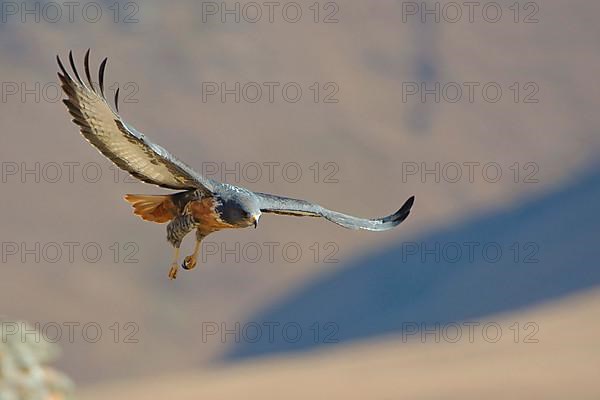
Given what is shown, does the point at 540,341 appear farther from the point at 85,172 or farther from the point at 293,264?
the point at 85,172

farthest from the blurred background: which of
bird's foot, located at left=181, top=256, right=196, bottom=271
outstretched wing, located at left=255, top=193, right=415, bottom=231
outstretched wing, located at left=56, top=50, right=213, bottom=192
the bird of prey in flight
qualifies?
outstretched wing, located at left=56, top=50, right=213, bottom=192

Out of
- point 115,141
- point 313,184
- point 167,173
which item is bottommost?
point 167,173

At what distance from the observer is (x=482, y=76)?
5441 centimetres

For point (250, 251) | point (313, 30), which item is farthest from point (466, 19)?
point (250, 251)

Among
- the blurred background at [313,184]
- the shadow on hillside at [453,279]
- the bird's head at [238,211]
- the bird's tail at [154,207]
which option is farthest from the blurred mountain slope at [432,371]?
the bird's head at [238,211]

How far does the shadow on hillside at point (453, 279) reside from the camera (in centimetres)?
4362

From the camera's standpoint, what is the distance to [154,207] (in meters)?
8.88

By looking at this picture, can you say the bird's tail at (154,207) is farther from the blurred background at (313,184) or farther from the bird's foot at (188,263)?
the blurred background at (313,184)

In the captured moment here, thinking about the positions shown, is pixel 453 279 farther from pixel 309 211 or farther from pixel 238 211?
pixel 238 211

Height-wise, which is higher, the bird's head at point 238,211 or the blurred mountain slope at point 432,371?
the blurred mountain slope at point 432,371

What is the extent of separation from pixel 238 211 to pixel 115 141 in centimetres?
92

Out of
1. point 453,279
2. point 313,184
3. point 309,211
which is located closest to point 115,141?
point 309,211

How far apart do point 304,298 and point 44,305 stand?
920cm

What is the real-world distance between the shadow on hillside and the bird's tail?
3371 cm
